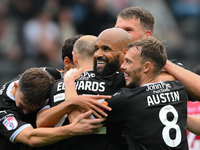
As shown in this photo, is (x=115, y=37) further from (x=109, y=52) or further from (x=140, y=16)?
(x=140, y=16)

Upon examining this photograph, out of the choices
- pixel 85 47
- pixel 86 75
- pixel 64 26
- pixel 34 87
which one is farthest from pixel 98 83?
pixel 64 26

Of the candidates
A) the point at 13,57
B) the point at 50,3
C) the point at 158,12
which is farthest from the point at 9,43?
the point at 158,12

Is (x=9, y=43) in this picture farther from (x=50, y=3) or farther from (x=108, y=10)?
(x=108, y=10)

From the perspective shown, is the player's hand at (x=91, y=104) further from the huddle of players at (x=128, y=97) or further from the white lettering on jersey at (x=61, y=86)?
the white lettering on jersey at (x=61, y=86)

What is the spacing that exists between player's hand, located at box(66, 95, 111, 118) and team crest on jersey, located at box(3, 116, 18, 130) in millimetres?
842

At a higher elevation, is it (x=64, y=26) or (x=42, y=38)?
(x=64, y=26)

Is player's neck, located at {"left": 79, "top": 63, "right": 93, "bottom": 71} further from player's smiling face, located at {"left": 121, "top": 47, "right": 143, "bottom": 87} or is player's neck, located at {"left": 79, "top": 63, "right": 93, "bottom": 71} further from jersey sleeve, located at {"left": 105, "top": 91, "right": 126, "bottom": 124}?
jersey sleeve, located at {"left": 105, "top": 91, "right": 126, "bottom": 124}

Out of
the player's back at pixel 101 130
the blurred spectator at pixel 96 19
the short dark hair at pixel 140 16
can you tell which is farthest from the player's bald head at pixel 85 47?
the blurred spectator at pixel 96 19

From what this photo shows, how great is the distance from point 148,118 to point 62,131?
0.97 m

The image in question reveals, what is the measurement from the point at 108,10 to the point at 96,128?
273 inches

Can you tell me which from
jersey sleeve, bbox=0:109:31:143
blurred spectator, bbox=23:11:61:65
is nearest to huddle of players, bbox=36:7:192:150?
jersey sleeve, bbox=0:109:31:143

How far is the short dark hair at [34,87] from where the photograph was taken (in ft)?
11.4

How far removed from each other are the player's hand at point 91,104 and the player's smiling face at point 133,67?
393 mm

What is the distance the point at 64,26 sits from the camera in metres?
9.47
